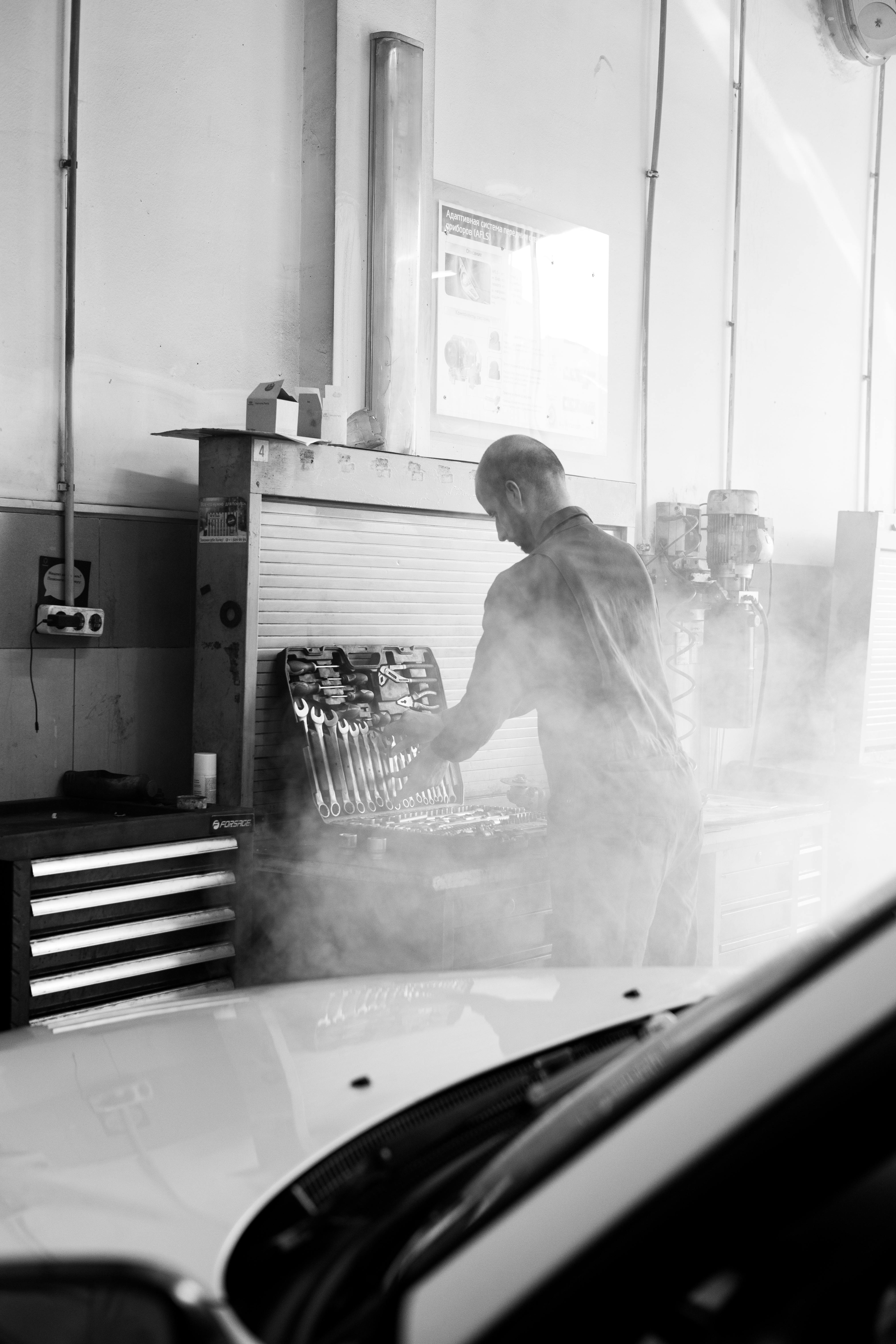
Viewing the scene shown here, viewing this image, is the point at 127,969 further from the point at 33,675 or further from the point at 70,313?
the point at 70,313

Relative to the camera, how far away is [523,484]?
293 centimetres

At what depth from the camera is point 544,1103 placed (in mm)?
1130

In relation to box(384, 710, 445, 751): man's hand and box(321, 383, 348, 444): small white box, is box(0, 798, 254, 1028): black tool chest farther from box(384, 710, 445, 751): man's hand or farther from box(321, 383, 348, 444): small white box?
box(321, 383, 348, 444): small white box

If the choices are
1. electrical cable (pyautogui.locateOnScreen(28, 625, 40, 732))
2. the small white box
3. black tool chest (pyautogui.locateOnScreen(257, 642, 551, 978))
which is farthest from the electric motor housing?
electrical cable (pyautogui.locateOnScreen(28, 625, 40, 732))

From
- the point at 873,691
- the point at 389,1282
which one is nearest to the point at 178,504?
the point at 389,1282

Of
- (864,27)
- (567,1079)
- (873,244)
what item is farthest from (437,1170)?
(873,244)

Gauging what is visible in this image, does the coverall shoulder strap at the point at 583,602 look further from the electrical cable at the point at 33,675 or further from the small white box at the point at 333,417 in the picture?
the electrical cable at the point at 33,675

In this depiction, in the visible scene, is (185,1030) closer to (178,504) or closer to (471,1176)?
(471,1176)

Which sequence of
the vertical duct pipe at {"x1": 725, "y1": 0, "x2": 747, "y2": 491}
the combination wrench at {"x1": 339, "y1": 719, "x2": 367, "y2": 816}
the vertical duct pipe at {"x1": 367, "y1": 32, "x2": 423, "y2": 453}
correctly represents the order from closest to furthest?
the combination wrench at {"x1": 339, "y1": 719, "x2": 367, "y2": 816} < the vertical duct pipe at {"x1": 367, "y1": 32, "x2": 423, "y2": 453} < the vertical duct pipe at {"x1": 725, "y1": 0, "x2": 747, "y2": 491}

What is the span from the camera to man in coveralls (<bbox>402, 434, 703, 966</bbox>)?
2820 mm

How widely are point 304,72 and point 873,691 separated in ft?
10.3

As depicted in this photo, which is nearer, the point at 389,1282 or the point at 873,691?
the point at 389,1282

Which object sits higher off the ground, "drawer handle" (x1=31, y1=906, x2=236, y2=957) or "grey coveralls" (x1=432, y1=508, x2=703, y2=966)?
"grey coveralls" (x1=432, y1=508, x2=703, y2=966)

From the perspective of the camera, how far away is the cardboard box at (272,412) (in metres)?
3.13
